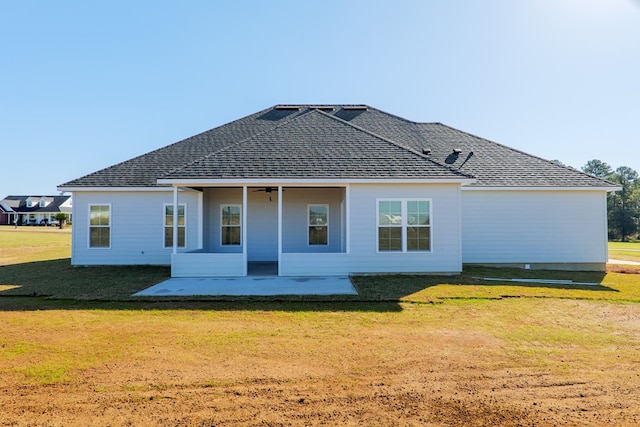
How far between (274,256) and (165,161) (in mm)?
6171

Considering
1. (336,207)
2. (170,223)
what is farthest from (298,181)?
(170,223)

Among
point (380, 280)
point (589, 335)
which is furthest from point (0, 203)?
point (589, 335)

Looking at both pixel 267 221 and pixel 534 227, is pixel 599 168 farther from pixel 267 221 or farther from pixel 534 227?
pixel 267 221

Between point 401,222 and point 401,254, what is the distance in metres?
1.00

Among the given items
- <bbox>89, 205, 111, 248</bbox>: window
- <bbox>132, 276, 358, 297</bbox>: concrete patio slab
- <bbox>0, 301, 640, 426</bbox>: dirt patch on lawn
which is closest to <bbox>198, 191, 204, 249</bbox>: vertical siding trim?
<bbox>132, 276, 358, 297</bbox>: concrete patio slab

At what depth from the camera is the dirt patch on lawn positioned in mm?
3340

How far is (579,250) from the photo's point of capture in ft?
43.8

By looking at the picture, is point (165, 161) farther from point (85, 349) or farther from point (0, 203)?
point (0, 203)

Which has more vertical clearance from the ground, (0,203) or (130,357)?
(0,203)

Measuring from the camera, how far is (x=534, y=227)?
13.3 metres

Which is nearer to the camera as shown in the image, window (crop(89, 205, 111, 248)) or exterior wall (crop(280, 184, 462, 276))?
exterior wall (crop(280, 184, 462, 276))

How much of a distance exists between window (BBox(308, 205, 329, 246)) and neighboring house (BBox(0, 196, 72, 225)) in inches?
3052

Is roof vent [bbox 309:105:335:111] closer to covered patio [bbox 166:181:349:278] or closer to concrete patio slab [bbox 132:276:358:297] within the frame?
covered patio [bbox 166:181:349:278]

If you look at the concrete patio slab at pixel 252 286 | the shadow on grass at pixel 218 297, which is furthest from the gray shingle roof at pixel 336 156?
the shadow on grass at pixel 218 297
